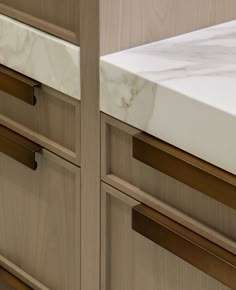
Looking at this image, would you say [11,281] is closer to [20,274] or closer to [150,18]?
[20,274]

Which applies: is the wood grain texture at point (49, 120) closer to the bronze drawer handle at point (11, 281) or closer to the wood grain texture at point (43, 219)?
the wood grain texture at point (43, 219)

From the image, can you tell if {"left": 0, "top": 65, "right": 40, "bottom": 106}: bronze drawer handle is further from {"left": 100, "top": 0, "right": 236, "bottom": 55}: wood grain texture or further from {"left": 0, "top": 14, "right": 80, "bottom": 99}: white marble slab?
{"left": 100, "top": 0, "right": 236, "bottom": 55}: wood grain texture

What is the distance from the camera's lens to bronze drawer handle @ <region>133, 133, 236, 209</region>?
1017 millimetres

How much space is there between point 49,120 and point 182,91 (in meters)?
0.33

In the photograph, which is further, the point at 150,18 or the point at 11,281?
the point at 11,281

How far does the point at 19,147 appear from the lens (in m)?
1.36

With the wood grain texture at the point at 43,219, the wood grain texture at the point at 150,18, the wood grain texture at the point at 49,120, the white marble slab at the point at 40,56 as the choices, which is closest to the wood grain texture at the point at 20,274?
the wood grain texture at the point at 43,219

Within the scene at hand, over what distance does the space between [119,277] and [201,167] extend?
1.03ft

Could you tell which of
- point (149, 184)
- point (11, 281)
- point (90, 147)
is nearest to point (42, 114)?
point (90, 147)

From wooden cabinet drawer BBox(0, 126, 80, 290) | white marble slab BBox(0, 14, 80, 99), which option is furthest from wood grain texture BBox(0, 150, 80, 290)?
white marble slab BBox(0, 14, 80, 99)

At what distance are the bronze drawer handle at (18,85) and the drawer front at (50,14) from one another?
0.09 m

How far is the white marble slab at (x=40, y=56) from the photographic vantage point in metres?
1.23

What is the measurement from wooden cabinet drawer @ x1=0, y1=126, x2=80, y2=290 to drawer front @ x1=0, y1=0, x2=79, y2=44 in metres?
0.20

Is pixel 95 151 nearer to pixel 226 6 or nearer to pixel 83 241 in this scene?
pixel 83 241
